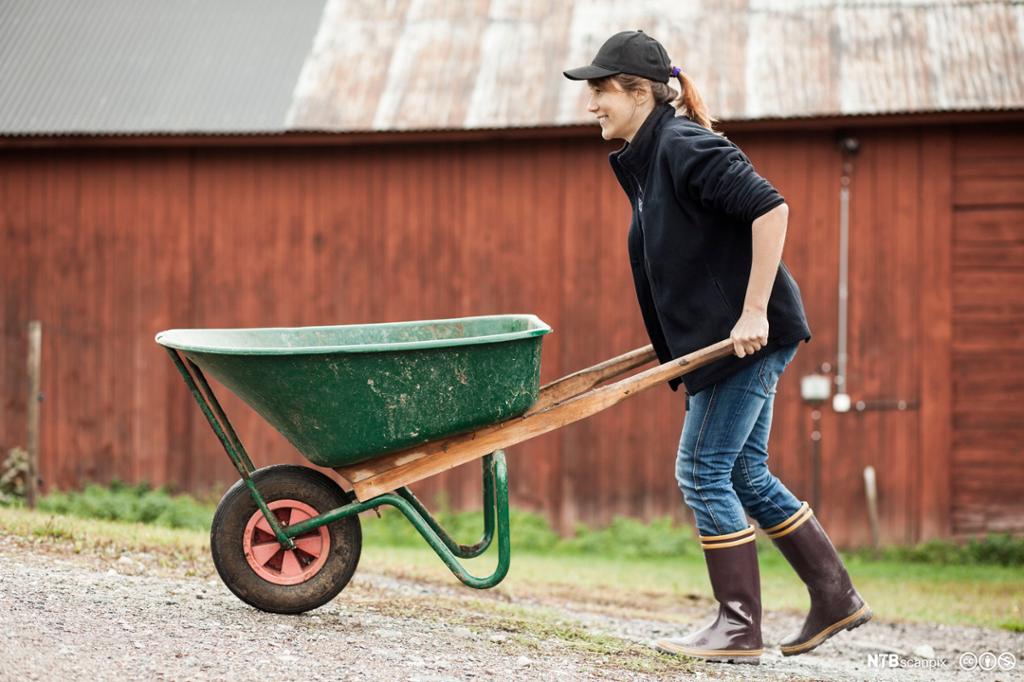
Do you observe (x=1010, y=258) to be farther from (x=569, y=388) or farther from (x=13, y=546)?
(x=13, y=546)

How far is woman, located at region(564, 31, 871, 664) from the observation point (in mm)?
3732

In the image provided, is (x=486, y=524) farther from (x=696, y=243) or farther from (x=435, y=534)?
(x=696, y=243)

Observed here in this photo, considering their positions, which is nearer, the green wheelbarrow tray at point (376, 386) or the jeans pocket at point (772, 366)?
the green wheelbarrow tray at point (376, 386)

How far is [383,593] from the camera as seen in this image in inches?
203

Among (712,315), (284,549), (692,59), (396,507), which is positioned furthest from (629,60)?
(692,59)

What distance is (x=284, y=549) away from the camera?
3.98m

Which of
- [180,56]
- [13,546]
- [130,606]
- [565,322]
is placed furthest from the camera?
[180,56]

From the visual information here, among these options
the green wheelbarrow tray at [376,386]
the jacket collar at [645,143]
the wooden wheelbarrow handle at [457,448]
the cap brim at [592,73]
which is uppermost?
the cap brim at [592,73]

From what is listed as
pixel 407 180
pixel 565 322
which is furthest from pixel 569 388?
pixel 407 180

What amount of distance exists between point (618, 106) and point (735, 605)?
66.1 inches

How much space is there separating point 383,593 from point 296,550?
120 centimetres

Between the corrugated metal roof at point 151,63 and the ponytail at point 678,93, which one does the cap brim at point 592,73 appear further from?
the corrugated metal roof at point 151,63

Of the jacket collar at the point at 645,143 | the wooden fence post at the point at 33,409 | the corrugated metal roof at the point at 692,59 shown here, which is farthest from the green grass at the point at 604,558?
the corrugated metal roof at the point at 692,59

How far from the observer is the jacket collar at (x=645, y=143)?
12.6 ft
